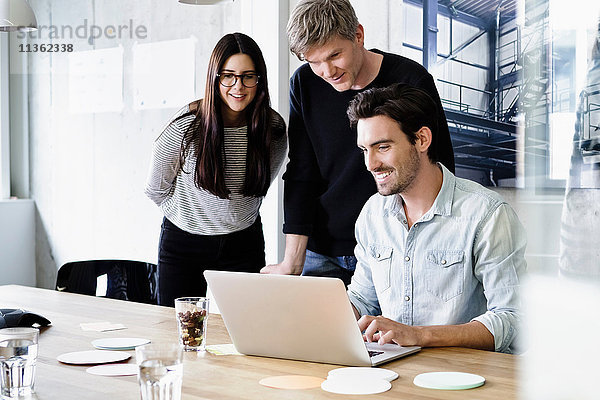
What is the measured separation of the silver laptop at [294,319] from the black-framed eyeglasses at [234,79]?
114cm

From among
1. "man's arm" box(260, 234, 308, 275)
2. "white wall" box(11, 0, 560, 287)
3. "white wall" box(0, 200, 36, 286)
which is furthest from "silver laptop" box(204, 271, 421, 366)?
"white wall" box(0, 200, 36, 286)

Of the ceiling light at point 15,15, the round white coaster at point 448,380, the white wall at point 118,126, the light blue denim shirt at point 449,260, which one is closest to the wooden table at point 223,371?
the round white coaster at point 448,380

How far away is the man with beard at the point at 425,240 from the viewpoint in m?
1.71

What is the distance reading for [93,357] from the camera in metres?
1.47

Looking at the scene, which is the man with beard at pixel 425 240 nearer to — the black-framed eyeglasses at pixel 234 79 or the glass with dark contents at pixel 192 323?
the glass with dark contents at pixel 192 323

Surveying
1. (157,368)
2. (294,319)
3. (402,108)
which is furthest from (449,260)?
(157,368)

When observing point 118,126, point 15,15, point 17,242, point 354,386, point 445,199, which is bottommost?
point 17,242

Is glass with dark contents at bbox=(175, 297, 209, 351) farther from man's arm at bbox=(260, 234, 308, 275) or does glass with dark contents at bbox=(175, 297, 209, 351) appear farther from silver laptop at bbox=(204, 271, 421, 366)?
man's arm at bbox=(260, 234, 308, 275)

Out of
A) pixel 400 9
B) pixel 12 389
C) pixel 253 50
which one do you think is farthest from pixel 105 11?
pixel 12 389

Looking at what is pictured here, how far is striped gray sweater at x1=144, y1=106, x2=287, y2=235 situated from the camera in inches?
101

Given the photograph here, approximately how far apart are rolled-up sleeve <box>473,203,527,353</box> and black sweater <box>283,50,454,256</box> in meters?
0.65

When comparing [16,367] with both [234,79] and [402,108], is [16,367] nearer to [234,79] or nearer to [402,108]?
[402,108]

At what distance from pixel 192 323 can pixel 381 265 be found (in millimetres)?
570

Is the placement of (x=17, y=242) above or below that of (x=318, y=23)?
below
